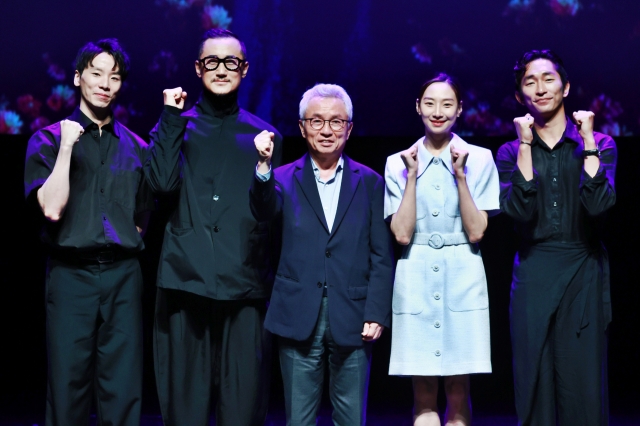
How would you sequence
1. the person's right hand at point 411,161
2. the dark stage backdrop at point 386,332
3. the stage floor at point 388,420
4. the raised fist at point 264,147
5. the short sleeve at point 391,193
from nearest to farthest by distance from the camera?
the raised fist at point 264,147, the person's right hand at point 411,161, the short sleeve at point 391,193, the stage floor at point 388,420, the dark stage backdrop at point 386,332

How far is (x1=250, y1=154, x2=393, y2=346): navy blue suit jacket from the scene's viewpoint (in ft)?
9.00

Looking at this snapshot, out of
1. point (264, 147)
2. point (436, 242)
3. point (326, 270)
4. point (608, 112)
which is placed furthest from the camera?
point (608, 112)

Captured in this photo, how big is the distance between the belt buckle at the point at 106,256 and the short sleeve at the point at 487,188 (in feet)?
4.76

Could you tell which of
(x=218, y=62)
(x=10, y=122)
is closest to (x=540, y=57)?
(x=218, y=62)

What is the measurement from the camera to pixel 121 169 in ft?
9.91

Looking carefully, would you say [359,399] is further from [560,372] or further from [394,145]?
[394,145]

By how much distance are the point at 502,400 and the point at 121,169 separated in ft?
8.47

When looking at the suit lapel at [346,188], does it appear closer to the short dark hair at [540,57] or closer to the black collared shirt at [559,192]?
the black collared shirt at [559,192]

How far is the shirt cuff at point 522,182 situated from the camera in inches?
113

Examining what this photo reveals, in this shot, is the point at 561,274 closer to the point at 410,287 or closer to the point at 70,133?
the point at 410,287

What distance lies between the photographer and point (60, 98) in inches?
154

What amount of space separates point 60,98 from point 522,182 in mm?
2450

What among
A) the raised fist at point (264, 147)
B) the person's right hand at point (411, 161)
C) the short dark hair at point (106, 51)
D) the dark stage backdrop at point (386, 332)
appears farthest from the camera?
the dark stage backdrop at point (386, 332)

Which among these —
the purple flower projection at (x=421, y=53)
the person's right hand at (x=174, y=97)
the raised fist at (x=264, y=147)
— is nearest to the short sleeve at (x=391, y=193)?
the raised fist at (x=264, y=147)
